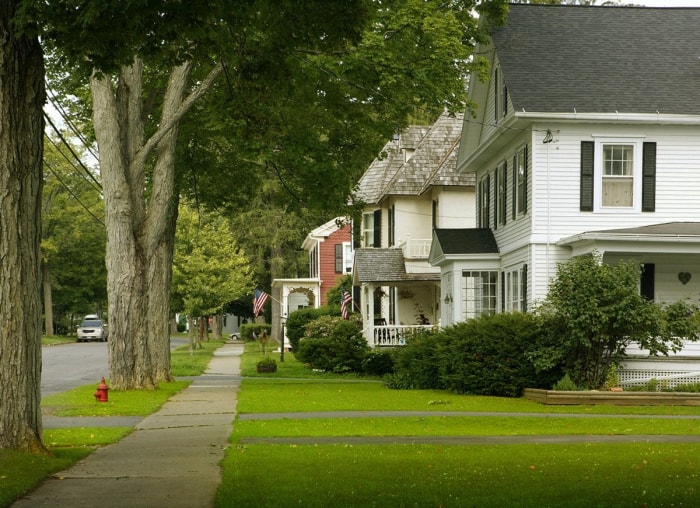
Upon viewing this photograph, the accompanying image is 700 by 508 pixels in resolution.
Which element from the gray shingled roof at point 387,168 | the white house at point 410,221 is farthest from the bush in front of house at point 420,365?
the gray shingled roof at point 387,168

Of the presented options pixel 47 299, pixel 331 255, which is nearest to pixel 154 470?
pixel 331 255

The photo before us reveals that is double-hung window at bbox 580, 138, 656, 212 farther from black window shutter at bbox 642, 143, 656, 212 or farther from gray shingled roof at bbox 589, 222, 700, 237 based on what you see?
gray shingled roof at bbox 589, 222, 700, 237

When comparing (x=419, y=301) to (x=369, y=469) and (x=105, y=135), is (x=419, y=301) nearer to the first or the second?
(x=105, y=135)

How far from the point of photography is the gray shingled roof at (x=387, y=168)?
44.5 metres

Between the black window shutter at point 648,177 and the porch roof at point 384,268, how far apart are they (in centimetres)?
1363

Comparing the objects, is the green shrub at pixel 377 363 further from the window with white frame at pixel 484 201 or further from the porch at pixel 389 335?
the window with white frame at pixel 484 201

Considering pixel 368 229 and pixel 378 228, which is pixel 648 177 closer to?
pixel 378 228

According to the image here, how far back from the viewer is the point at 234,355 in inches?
2000

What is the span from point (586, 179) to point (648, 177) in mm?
1441

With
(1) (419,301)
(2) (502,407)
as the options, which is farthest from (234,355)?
(2) (502,407)

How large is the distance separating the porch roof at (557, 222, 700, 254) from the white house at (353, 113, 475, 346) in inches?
487

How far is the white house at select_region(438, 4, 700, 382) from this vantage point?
84.5ft

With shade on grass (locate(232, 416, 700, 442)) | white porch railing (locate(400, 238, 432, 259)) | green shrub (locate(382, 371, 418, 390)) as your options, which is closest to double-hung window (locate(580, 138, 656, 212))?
green shrub (locate(382, 371, 418, 390))

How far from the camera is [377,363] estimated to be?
34.0 m
